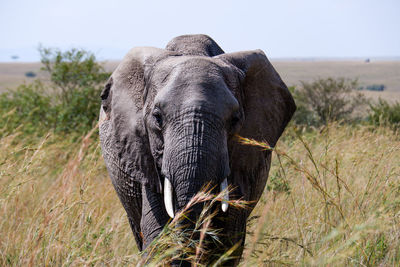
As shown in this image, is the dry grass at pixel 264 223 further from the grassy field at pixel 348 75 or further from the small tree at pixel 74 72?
the grassy field at pixel 348 75

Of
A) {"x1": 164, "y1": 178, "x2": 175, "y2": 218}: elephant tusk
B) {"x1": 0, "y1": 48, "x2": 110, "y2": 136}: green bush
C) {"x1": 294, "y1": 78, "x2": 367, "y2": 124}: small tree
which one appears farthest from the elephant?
{"x1": 294, "y1": 78, "x2": 367, "y2": 124}: small tree

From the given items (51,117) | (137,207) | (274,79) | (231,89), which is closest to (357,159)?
(274,79)

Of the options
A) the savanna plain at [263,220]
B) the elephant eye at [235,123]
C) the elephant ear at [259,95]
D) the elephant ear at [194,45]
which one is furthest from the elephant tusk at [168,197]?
the elephant ear at [194,45]

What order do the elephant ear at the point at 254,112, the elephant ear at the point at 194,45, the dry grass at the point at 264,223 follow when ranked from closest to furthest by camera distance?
the dry grass at the point at 264,223
the elephant ear at the point at 254,112
the elephant ear at the point at 194,45

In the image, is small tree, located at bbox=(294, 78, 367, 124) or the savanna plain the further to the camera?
small tree, located at bbox=(294, 78, 367, 124)

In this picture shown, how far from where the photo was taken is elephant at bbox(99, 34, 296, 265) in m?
2.62

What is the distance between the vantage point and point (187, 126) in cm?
262

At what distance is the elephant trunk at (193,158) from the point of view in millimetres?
2555

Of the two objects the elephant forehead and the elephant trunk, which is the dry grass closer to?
the elephant trunk

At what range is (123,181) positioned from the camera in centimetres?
352

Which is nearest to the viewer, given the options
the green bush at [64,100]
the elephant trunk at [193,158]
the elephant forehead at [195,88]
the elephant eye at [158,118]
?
the elephant trunk at [193,158]

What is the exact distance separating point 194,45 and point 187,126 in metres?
1.00

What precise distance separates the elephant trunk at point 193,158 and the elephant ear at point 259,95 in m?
0.59

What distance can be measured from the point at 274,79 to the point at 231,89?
2.12 feet
